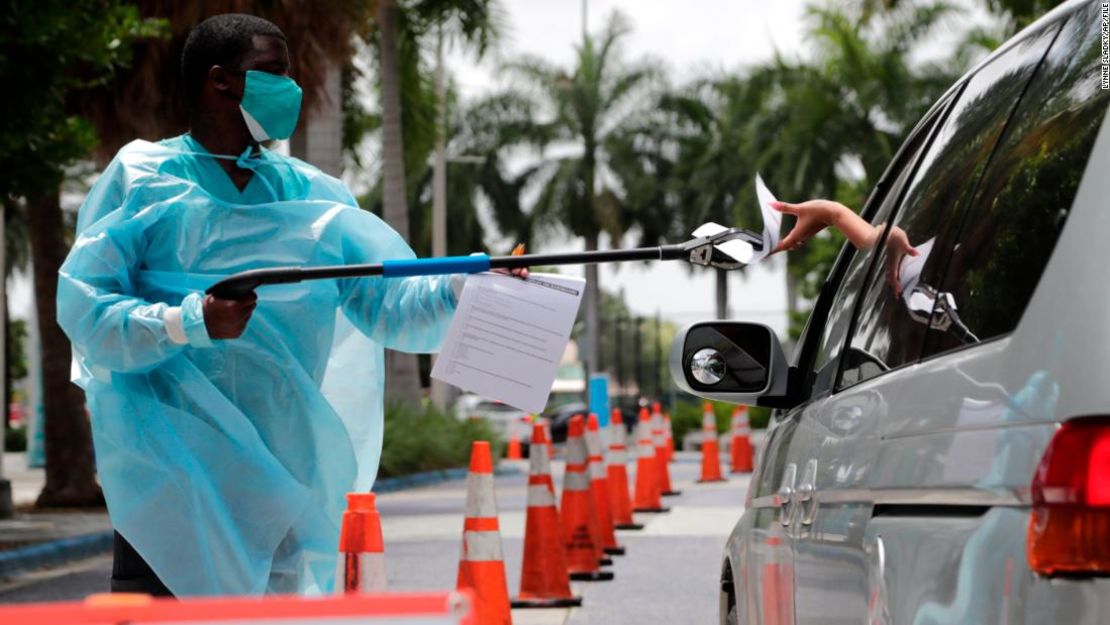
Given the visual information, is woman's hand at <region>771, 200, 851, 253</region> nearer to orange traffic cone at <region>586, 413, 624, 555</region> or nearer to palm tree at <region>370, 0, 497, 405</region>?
orange traffic cone at <region>586, 413, 624, 555</region>

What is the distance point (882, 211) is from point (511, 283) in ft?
2.79

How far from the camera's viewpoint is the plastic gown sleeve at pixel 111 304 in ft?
12.1

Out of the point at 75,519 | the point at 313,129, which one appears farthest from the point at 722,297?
the point at 75,519

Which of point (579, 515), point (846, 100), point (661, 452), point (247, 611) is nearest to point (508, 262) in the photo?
point (247, 611)

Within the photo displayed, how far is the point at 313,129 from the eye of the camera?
20172 mm

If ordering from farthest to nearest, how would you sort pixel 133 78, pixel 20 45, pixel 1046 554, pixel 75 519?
pixel 133 78 → pixel 75 519 → pixel 20 45 → pixel 1046 554

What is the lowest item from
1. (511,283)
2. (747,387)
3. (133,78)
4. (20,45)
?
(747,387)

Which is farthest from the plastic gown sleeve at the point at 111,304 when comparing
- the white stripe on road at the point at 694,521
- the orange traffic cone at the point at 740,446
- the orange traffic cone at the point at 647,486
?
the orange traffic cone at the point at 740,446

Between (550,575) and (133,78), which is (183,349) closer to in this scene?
(550,575)

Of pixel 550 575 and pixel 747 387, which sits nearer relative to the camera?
pixel 747 387

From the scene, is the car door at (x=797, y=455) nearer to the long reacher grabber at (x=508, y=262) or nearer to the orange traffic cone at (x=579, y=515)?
the long reacher grabber at (x=508, y=262)

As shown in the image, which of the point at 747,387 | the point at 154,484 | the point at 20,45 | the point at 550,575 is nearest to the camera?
the point at 747,387

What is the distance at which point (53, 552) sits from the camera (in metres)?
12.6

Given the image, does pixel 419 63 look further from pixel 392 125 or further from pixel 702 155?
pixel 702 155
